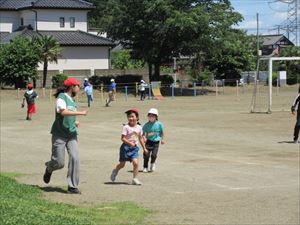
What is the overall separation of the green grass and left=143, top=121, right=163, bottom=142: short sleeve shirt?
12.0 feet

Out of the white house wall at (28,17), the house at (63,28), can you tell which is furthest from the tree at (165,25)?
the white house wall at (28,17)

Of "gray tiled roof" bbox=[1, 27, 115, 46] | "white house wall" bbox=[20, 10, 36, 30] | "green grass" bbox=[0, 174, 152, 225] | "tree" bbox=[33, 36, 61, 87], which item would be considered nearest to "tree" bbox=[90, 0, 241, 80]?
"tree" bbox=[33, 36, 61, 87]

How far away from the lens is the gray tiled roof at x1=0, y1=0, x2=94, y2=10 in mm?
74000

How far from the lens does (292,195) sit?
36.0 feet

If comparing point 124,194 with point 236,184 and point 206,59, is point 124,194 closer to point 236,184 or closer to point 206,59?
point 236,184

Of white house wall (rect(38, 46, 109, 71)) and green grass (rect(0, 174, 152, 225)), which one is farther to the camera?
white house wall (rect(38, 46, 109, 71))

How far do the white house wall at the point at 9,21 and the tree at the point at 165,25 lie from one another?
18099 millimetres

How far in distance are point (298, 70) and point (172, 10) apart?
20014mm

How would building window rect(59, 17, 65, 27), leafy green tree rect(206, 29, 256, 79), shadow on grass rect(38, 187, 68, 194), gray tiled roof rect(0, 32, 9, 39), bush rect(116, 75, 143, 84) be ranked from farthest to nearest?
building window rect(59, 17, 65, 27) → gray tiled roof rect(0, 32, 9, 39) → leafy green tree rect(206, 29, 256, 79) → bush rect(116, 75, 143, 84) → shadow on grass rect(38, 187, 68, 194)

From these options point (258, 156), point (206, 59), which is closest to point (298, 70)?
point (206, 59)

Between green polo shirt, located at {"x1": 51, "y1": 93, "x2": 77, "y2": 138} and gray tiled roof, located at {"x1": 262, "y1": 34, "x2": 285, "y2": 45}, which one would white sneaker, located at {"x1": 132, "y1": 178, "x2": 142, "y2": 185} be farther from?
gray tiled roof, located at {"x1": 262, "y1": 34, "x2": 285, "y2": 45}

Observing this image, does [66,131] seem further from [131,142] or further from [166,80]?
[166,80]

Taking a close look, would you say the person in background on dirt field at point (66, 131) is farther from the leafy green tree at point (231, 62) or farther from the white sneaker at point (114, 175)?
the leafy green tree at point (231, 62)

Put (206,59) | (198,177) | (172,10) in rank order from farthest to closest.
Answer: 1. (206,59)
2. (172,10)
3. (198,177)
